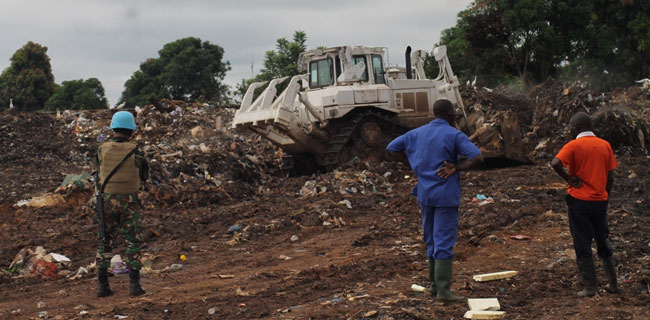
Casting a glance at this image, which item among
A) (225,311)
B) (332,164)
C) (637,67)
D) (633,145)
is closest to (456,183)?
(225,311)

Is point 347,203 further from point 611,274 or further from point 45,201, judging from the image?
point 611,274

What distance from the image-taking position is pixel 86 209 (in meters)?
11.9

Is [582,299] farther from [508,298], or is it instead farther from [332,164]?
[332,164]

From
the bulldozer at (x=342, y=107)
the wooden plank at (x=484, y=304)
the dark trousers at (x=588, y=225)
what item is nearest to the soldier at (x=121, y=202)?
the wooden plank at (x=484, y=304)

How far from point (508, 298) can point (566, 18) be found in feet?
82.6

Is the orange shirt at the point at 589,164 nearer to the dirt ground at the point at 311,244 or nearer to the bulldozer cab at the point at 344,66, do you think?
the dirt ground at the point at 311,244

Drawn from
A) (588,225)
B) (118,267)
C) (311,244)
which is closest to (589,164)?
(588,225)

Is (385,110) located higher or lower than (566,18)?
lower

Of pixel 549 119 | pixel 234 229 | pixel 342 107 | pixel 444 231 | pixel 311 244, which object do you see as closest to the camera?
pixel 444 231

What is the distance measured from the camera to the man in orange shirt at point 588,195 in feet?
18.4

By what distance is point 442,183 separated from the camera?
552 centimetres

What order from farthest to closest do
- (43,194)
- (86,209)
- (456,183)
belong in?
(43,194) → (86,209) → (456,183)

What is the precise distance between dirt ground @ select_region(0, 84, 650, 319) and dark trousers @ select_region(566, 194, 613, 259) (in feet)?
1.21

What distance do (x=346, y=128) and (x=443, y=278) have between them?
32.5 feet
